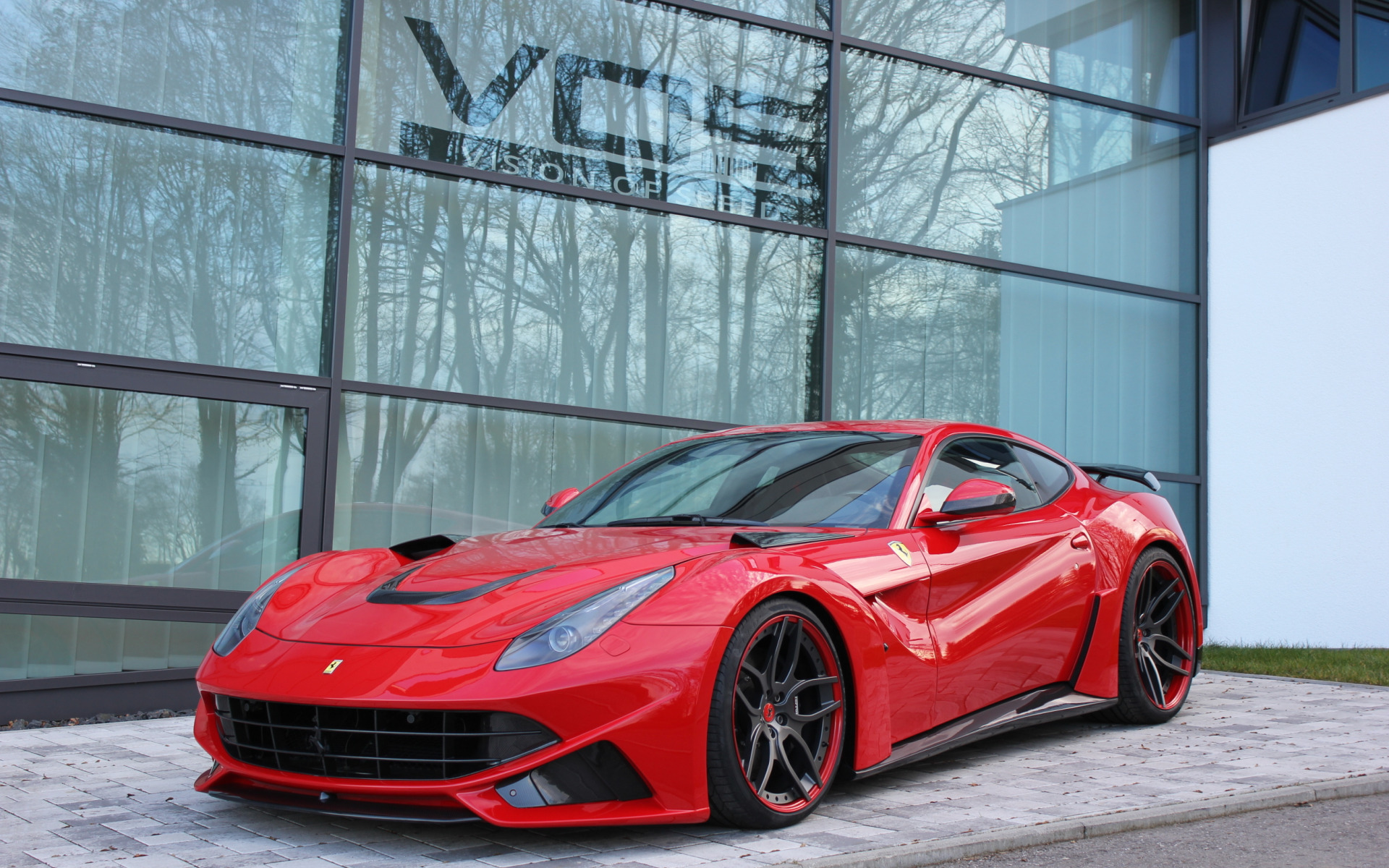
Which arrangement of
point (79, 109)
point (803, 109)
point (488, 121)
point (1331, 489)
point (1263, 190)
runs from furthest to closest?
point (1263, 190) → point (1331, 489) → point (803, 109) → point (488, 121) → point (79, 109)

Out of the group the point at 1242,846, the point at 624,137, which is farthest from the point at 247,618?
the point at 624,137

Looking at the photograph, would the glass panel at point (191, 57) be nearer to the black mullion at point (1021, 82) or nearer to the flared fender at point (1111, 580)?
the black mullion at point (1021, 82)

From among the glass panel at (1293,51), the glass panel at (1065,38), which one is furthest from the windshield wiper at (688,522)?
the glass panel at (1293,51)

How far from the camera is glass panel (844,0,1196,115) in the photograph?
399 inches

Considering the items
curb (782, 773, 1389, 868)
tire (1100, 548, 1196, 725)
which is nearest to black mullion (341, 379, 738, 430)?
tire (1100, 548, 1196, 725)

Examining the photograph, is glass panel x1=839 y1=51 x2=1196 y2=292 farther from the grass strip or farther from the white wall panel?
the grass strip

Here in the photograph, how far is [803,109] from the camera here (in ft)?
31.3

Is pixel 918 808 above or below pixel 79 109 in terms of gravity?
below

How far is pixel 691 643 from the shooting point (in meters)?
3.26

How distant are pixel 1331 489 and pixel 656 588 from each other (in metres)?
8.76

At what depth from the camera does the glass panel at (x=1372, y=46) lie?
33.9 ft

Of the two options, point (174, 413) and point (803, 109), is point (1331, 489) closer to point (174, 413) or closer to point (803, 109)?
point (803, 109)

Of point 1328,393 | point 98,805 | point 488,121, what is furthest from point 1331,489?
point 98,805

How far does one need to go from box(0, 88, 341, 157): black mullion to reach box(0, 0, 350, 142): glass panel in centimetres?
4
